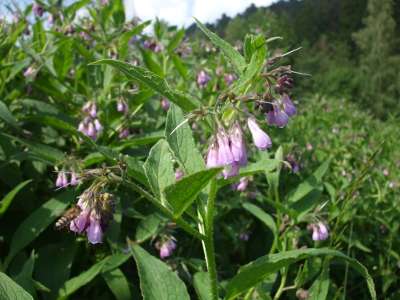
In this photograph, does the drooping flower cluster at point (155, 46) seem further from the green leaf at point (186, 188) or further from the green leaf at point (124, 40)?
the green leaf at point (186, 188)

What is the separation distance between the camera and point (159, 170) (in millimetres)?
1367

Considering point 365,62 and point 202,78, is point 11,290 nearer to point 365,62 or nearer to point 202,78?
point 202,78

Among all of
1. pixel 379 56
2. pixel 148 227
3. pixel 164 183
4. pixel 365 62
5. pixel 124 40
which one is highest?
pixel 124 40

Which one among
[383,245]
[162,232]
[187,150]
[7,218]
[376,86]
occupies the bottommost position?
[376,86]

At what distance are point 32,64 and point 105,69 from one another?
436 mm

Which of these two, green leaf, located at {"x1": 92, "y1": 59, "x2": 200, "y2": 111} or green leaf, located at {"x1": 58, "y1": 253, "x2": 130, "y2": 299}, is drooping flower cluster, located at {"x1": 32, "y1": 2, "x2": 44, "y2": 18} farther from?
green leaf, located at {"x1": 92, "y1": 59, "x2": 200, "y2": 111}

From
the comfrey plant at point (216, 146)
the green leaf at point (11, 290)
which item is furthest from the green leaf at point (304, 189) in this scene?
the green leaf at point (11, 290)

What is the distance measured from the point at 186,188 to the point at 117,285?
47.9 inches

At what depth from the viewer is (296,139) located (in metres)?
5.52

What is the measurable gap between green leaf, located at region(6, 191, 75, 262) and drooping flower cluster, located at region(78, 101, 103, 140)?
0.53m

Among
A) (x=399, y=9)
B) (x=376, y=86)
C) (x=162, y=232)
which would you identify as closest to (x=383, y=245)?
(x=162, y=232)

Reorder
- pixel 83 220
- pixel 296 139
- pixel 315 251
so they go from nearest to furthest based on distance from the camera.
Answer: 1. pixel 315 251
2. pixel 83 220
3. pixel 296 139

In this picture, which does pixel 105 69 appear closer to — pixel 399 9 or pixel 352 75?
pixel 352 75

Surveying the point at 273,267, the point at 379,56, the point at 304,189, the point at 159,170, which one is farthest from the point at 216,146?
the point at 379,56
